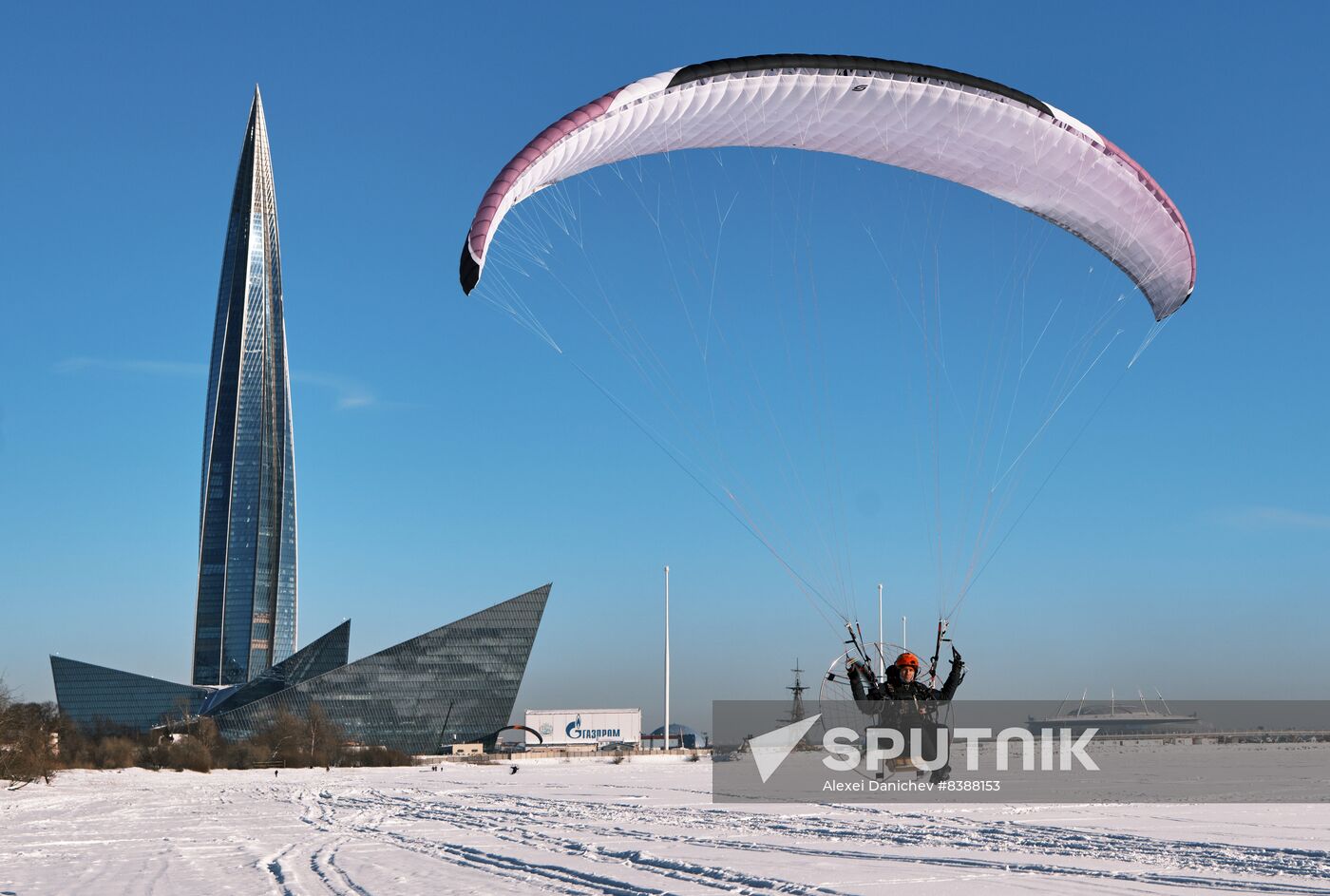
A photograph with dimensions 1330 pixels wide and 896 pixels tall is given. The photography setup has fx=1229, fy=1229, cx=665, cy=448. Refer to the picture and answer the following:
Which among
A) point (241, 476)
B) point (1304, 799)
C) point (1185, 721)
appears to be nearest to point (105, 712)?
point (241, 476)

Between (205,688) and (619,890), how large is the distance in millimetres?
95459

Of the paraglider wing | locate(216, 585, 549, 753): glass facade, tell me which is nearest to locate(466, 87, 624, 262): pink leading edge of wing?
the paraglider wing

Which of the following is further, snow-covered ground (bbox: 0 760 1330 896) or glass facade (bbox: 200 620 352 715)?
glass facade (bbox: 200 620 352 715)

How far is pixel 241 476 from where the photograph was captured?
110125 mm

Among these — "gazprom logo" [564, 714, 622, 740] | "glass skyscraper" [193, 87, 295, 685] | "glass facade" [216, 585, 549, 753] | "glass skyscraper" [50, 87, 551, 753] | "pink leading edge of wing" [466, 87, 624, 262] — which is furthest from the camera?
"glass skyscraper" [193, 87, 295, 685]

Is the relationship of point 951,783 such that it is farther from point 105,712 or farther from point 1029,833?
point 105,712

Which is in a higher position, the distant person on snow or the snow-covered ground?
the distant person on snow

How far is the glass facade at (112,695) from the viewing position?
92.8m

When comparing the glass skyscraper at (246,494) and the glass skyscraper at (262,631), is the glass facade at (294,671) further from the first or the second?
the glass skyscraper at (246,494)

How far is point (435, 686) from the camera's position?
82375 mm

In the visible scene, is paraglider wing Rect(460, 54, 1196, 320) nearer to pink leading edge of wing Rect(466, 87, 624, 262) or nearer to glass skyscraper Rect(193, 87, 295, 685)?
pink leading edge of wing Rect(466, 87, 624, 262)

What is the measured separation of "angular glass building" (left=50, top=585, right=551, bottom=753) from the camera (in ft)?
260

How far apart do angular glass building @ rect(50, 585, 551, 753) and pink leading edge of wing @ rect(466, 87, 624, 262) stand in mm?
67018

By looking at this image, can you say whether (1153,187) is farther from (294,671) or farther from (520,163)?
(294,671)
